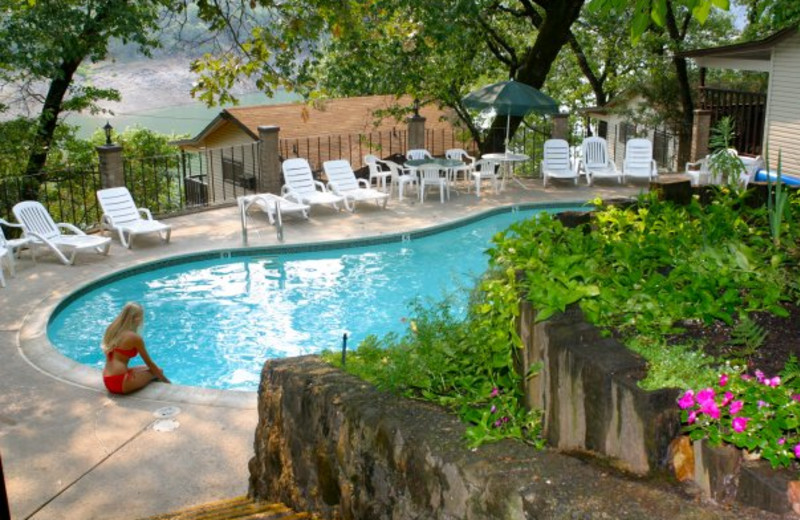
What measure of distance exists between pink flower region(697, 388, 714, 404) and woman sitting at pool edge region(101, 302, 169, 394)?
5458 millimetres

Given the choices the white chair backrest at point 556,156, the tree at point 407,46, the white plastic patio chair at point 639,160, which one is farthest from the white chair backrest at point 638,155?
the tree at point 407,46

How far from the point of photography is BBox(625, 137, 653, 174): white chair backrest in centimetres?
1691

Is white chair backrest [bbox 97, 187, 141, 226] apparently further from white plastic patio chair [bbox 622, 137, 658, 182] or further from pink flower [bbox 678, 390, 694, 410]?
pink flower [bbox 678, 390, 694, 410]

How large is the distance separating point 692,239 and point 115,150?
36.9 feet

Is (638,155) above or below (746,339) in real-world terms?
above

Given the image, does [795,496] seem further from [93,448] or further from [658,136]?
[658,136]

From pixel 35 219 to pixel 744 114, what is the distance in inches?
584

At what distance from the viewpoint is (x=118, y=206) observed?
43.3 feet

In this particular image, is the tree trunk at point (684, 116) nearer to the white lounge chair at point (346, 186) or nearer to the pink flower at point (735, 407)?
the white lounge chair at point (346, 186)

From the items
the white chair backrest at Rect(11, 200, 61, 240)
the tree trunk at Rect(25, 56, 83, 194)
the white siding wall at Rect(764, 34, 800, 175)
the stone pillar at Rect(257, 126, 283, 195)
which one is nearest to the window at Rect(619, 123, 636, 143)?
the white siding wall at Rect(764, 34, 800, 175)

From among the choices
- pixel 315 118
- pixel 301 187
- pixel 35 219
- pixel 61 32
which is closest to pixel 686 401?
pixel 35 219

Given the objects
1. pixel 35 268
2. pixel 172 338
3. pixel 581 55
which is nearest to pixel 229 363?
pixel 172 338

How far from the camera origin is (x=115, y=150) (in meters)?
14.0

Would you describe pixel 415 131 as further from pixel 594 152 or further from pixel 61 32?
pixel 61 32
